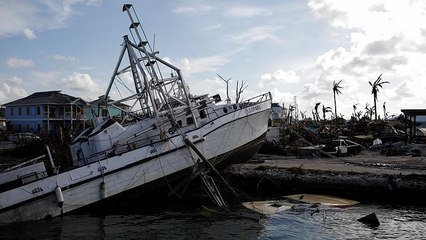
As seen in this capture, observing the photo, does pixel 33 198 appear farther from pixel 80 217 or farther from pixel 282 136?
pixel 282 136

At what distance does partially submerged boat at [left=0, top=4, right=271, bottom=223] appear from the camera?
1730 cm

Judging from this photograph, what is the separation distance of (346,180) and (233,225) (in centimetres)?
668

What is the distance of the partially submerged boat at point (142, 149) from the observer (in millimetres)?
17297

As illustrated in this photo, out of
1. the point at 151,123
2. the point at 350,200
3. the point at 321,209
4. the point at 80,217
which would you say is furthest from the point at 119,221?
the point at 350,200

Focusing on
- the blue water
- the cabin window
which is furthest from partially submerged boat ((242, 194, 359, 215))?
the cabin window

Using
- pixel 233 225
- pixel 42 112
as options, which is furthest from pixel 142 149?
pixel 42 112

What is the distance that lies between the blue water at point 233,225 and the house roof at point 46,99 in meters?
44.5

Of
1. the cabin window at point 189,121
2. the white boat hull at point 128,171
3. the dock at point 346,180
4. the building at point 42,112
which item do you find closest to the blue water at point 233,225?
the white boat hull at point 128,171

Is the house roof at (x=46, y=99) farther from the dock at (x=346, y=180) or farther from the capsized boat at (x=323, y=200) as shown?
the capsized boat at (x=323, y=200)

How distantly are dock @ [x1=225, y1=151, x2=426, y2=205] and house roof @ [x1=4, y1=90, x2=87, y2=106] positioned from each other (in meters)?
41.6

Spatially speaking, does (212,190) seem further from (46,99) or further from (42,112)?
(46,99)

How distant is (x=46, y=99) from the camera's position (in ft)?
204

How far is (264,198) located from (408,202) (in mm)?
6167

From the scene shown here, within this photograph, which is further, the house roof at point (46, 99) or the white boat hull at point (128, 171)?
the house roof at point (46, 99)
